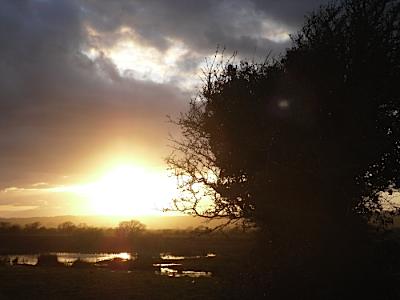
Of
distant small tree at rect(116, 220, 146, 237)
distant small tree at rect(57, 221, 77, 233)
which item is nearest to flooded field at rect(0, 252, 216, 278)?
distant small tree at rect(116, 220, 146, 237)

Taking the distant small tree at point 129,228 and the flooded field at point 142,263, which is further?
the distant small tree at point 129,228

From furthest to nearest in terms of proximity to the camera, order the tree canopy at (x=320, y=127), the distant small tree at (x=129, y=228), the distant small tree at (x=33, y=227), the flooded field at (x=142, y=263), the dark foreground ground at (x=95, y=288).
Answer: the distant small tree at (x=33, y=227) → the distant small tree at (x=129, y=228) → the flooded field at (x=142, y=263) → the dark foreground ground at (x=95, y=288) → the tree canopy at (x=320, y=127)

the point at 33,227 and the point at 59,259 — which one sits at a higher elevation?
the point at 33,227

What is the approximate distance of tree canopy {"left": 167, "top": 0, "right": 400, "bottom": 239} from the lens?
17.0 m

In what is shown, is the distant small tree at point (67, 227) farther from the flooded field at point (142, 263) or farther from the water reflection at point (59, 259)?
the flooded field at point (142, 263)

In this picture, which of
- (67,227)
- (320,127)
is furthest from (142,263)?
(67,227)

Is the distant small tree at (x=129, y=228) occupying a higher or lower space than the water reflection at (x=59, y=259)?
higher

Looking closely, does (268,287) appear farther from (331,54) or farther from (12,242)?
(12,242)

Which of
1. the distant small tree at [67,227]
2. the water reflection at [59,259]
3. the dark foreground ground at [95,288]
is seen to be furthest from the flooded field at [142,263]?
the distant small tree at [67,227]

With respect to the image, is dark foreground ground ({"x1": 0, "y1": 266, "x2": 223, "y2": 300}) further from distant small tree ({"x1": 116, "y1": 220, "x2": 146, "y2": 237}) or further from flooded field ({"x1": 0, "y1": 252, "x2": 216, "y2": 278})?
distant small tree ({"x1": 116, "y1": 220, "x2": 146, "y2": 237})

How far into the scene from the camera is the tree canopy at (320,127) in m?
17.0

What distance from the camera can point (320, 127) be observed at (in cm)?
1731

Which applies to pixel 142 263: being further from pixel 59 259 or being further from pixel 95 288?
pixel 95 288

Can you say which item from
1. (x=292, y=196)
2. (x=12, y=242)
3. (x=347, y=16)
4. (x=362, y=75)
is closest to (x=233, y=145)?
(x=292, y=196)
